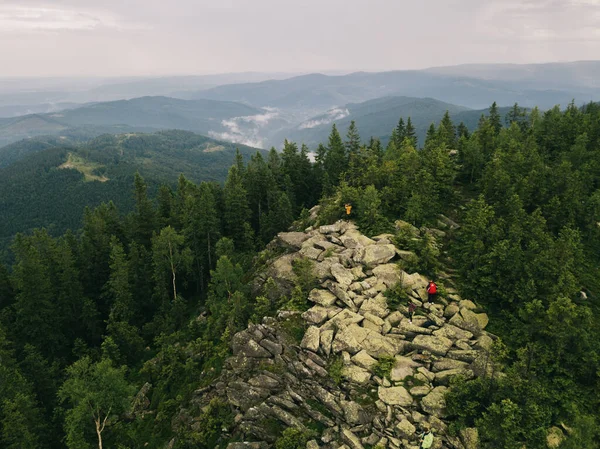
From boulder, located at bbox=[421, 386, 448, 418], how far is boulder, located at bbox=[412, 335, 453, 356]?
263cm

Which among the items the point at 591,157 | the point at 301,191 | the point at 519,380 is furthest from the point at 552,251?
the point at 301,191

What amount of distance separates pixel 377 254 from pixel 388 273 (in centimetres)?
251

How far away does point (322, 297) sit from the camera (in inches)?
1106

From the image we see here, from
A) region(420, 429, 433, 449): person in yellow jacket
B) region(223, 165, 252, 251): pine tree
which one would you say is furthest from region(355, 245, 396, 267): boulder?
region(223, 165, 252, 251): pine tree

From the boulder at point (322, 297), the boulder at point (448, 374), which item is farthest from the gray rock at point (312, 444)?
the boulder at point (322, 297)

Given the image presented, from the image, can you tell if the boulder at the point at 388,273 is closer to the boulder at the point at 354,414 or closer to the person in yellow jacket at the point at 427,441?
the boulder at the point at 354,414

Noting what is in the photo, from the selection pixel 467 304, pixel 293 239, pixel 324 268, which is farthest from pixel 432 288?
pixel 293 239

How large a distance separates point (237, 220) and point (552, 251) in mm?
44727

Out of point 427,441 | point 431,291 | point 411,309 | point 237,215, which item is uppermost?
point 431,291

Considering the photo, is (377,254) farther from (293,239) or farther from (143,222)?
(143,222)

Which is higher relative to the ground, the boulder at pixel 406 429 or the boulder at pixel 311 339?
the boulder at pixel 311 339

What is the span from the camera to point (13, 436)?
30.4 metres

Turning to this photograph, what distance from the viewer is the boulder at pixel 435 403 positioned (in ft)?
64.7

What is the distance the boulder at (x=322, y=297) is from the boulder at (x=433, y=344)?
7.08m
